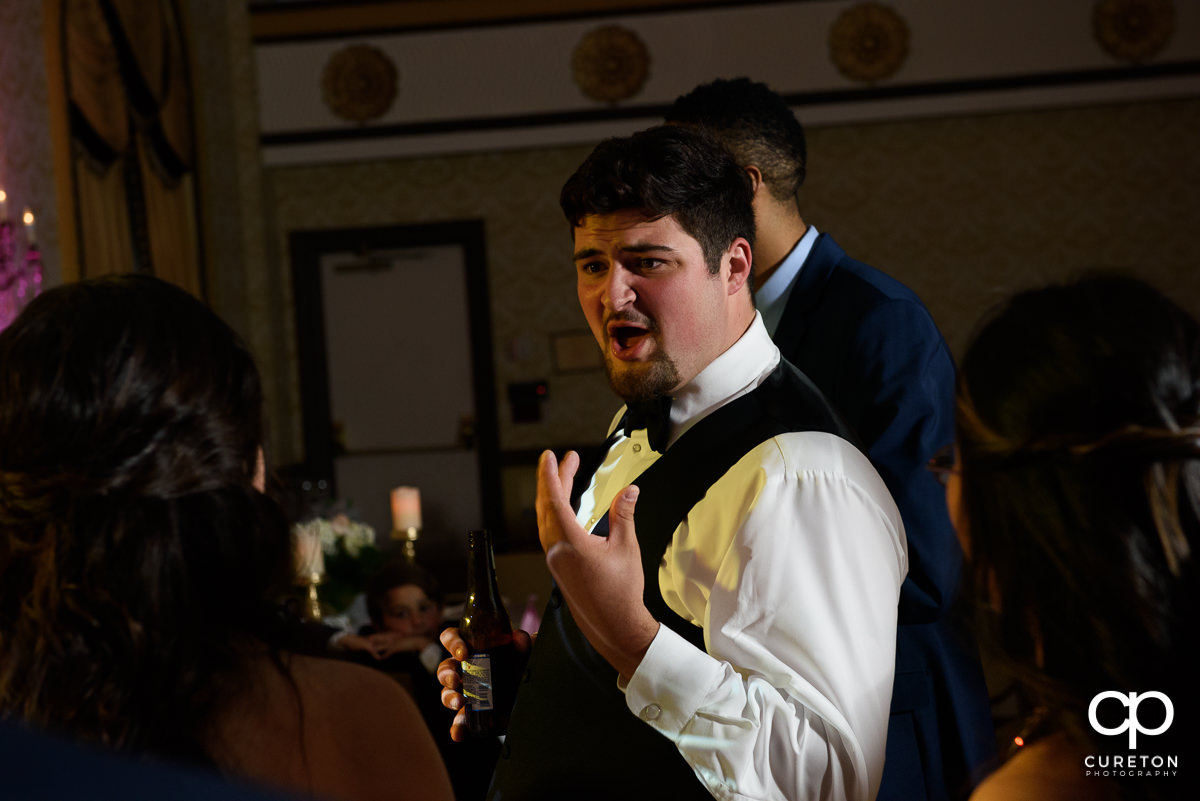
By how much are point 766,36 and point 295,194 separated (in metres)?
3.08

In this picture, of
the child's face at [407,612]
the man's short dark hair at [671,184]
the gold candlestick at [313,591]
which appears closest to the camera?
the man's short dark hair at [671,184]

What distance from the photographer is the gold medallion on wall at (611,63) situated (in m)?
6.38

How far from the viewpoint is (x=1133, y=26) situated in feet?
20.8

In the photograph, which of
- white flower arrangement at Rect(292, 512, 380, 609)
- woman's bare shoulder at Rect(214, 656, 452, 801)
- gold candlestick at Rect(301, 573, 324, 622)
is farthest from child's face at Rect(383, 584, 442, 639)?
woman's bare shoulder at Rect(214, 656, 452, 801)

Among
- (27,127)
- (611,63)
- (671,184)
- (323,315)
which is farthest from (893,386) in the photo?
(323,315)

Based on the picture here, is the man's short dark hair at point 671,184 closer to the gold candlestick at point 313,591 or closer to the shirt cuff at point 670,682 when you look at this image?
the shirt cuff at point 670,682

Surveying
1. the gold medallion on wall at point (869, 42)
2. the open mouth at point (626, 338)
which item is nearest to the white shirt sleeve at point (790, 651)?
the open mouth at point (626, 338)

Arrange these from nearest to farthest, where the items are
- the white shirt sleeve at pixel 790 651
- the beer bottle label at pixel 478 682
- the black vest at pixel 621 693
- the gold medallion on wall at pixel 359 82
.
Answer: the white shirt sleeve at pixel 790 651 < the black vest at pixel 621 693 < the beer bottle label at pixel 478 682 < the gold medallion on wall at pixel 359 82

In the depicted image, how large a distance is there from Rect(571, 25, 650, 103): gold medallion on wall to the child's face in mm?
3890

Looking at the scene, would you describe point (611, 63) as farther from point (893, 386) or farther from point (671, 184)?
point (671, 184)

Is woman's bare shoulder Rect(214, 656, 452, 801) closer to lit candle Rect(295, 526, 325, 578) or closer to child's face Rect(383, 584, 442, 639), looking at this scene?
lit candle Rect(295, 526, 325, 578)

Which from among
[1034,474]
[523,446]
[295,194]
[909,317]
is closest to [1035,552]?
[1034,474]

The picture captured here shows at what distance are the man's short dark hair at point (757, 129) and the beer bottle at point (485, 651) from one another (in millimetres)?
872

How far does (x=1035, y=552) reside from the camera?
786 millimetres
